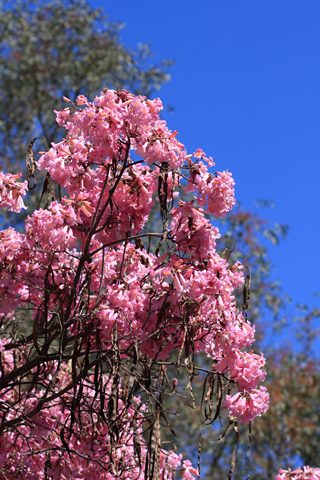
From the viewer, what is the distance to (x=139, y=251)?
4078mm

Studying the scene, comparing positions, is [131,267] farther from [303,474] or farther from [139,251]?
[303,474]

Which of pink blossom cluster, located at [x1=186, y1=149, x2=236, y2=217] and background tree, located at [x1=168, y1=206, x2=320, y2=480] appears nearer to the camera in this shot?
pink blossom cluster, located at [x1=186, y1=149, x2=236, y2=217]

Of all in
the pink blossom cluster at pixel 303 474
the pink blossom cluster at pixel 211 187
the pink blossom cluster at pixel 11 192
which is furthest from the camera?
the pink blossom cluster at pixel 303 474

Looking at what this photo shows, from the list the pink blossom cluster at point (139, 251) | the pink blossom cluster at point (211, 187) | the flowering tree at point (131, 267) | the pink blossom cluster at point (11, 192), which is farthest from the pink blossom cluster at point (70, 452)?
the pink blossom cluster at point (211, 187)

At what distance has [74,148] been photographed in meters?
3.68

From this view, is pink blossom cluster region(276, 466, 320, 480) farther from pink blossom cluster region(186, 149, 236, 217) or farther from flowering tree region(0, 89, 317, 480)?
pink blossom cluster region(186, 149, 236, 217)

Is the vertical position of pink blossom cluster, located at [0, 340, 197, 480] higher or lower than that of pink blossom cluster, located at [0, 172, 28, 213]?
lower

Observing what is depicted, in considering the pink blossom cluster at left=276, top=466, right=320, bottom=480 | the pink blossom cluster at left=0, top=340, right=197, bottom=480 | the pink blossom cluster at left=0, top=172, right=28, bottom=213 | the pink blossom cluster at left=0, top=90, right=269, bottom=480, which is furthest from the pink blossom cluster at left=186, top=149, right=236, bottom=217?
the pink blossom cluster at left=276, top=466, right=320, bottom=480

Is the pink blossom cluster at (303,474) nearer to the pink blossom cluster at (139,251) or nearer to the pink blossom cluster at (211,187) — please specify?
the pink blossom cluster at (139,251)

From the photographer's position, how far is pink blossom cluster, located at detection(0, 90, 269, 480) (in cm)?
356

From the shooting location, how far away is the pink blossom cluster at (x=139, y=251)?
356 centimetres

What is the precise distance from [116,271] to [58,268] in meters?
0.41

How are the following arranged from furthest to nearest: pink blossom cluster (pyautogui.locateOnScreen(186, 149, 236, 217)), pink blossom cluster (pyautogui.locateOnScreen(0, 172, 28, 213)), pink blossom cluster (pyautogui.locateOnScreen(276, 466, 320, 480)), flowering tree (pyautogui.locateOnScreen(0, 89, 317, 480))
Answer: pink blossom cluster (pyautogui.locateOnScreen(276, 466, 320, 480)) → pink blossom cluster (pyautogui.locateOnScreen(0, 172, 28, 213)) → pink blossom cluster (pyautogui.locateOnScreen(186, 149, 236, 217)) → flowering tree (pyautogui.locateOnScreen(0, 89, 317, 480))

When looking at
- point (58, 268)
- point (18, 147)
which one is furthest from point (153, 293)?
point (18, 147)
